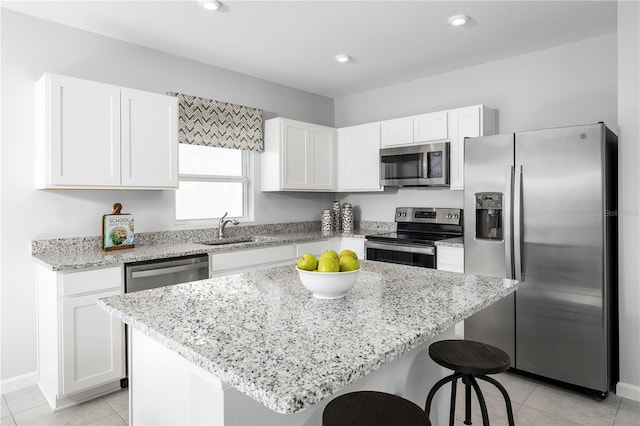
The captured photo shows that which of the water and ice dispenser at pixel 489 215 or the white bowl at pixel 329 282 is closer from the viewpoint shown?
the white bowl at pixel 329 282

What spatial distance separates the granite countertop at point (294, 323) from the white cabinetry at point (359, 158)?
2502 mm

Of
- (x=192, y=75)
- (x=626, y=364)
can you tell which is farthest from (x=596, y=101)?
(x=192, y=75)

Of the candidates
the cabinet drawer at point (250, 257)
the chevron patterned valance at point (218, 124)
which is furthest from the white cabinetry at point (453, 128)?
the cabinet drawer at point (250, 257)

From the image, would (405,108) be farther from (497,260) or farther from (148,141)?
(148,141)

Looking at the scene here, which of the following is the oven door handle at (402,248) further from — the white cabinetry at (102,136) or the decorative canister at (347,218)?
the white cabinetry at (102,136)

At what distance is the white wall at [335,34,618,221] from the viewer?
3.23 m

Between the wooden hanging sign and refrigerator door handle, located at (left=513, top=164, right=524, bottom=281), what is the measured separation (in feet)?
9.33

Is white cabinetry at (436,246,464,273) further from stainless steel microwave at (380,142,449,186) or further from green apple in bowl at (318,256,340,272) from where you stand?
green apple in bowl at (318,256,340,272)

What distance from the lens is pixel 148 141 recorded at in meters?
3.01

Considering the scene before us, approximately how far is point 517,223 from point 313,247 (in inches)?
76.1

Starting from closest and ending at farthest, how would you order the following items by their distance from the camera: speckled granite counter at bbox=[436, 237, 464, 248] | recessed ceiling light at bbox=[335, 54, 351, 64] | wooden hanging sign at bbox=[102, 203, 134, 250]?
wooden hanging sign at bbox=[102, 203, 134, 250] → speckled granite counter at bbox=[436, 237, 464, 248] → recessed ceiling light at bbox=[335, 54, 351, 64]

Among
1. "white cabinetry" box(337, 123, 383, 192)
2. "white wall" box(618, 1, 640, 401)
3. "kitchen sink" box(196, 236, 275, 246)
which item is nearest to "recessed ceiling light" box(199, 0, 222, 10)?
"kitchen sink" box(196, 236, 275, 246)

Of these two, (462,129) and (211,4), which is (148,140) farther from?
(462,129)

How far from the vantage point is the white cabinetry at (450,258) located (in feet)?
10.9
